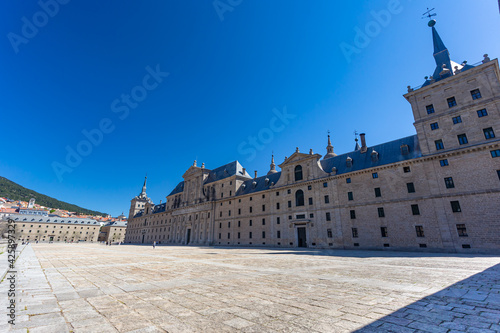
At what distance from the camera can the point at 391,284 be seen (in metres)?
7.54

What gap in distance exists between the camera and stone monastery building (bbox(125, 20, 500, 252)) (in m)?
23.9

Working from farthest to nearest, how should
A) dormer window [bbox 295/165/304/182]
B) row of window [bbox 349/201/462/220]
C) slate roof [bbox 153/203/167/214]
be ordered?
slate roof [bbox 153/203/167/214] → dormer window [bbox 295/165/304/182] → row of window [bbox 349/201/462/220]

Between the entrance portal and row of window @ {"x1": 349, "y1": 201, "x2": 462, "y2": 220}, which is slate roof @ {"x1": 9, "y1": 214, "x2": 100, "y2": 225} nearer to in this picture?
the entrance portal

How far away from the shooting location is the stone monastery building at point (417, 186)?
23.9 m

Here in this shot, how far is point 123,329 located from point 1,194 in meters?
245

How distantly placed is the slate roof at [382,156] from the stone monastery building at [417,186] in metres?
0.14

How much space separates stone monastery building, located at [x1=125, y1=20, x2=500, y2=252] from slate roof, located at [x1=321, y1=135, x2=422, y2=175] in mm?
141

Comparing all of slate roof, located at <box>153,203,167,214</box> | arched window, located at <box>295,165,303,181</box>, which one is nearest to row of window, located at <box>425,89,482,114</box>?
arched window, located at <box>295,165,303,181</box>

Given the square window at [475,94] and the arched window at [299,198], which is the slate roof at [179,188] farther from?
the square window at [475,94]

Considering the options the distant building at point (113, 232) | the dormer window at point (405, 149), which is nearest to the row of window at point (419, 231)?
the dormer window at point (405, 149)

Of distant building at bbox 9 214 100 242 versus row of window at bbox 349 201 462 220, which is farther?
distant building at bbox 9 214 100 242

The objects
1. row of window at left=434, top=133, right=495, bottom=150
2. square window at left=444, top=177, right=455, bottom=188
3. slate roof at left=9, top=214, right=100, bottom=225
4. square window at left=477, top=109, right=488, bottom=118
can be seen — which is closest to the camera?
row of window at left=434, top=133, right=495, bottom=150

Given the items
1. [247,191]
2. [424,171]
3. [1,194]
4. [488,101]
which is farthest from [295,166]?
[1,194]

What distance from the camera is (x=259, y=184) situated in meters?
50.8
